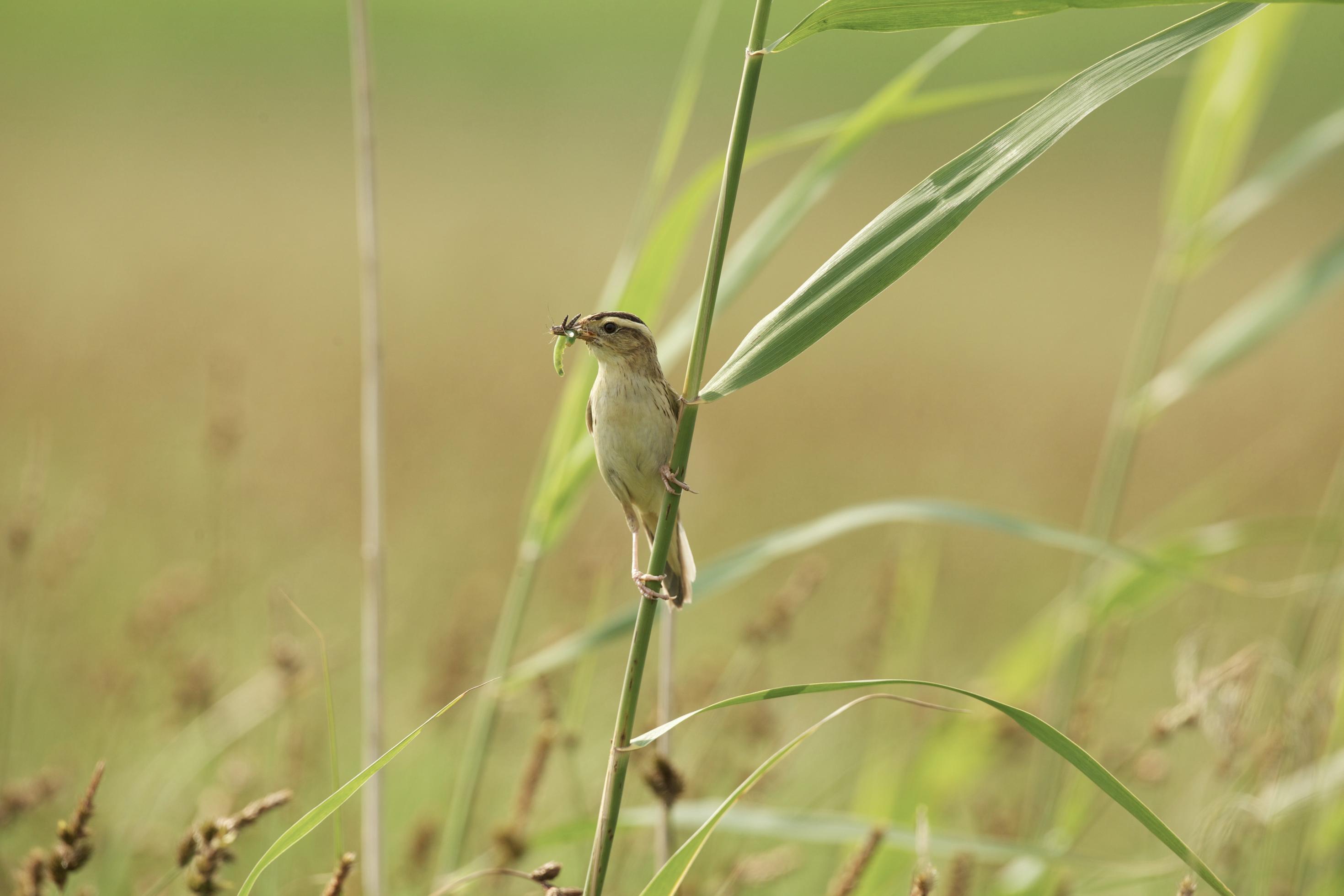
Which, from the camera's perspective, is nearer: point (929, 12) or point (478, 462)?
point (929, 12)

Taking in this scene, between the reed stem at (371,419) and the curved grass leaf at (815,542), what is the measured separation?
0.25m

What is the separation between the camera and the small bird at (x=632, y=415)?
1645 mm

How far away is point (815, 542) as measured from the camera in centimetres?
166

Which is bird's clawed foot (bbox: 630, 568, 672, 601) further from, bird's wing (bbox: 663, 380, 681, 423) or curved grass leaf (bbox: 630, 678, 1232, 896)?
bird's wing (bbox: 663, 380, 681, 423)

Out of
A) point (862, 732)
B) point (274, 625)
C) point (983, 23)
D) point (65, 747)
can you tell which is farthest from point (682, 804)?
point (65, 747)

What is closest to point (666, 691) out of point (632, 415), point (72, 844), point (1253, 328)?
point (632, 415)

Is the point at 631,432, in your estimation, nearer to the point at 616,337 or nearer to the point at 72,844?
the point at 616,337

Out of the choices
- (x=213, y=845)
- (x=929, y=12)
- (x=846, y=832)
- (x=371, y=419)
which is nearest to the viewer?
(x=929, y=12)

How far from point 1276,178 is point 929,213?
5.22 feet

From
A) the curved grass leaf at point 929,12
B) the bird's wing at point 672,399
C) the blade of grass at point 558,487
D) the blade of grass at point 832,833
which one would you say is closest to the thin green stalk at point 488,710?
the blade of grass at point 558,487

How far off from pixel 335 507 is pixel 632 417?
4877mm

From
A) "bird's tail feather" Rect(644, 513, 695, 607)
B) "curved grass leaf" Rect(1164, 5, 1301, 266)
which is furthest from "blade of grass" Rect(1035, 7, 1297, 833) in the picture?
"bird's tail feather" Rect(644, 513, 695, 607)

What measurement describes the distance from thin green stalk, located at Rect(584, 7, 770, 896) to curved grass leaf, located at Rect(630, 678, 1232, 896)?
0.04 metres

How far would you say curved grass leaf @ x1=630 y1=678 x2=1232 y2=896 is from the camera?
988mm
